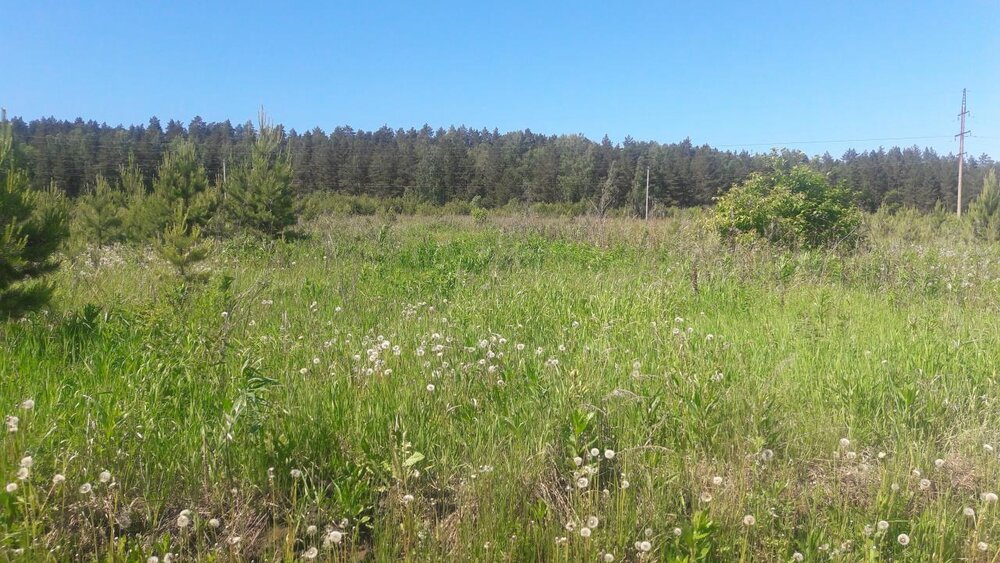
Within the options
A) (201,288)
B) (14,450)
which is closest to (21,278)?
(201,288)

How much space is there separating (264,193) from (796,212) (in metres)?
12.7

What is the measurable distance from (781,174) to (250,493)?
13.8 m

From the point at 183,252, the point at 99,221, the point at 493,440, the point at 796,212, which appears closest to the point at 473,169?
the point at 99,221

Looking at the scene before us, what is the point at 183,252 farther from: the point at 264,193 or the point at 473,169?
the point at 473,169

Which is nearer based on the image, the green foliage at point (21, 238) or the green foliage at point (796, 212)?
the green foliage at point (21, 238)

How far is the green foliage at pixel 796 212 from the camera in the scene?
12.5m

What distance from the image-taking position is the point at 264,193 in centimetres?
1541

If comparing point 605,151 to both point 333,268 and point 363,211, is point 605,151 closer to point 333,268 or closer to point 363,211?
point 363,211

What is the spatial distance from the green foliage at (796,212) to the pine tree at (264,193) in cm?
1086

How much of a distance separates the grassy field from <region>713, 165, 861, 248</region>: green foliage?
763cm

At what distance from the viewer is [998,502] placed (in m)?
2.39

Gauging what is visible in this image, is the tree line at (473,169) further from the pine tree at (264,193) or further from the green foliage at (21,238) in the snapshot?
the green foliage at (21,238)

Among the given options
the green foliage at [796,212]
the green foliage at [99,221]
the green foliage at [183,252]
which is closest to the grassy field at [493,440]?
the green foliage at [183,252]

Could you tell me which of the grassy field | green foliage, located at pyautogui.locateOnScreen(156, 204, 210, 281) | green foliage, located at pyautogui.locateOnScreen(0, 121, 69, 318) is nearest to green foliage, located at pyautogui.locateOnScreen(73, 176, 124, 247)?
green foliage, located at pyautogui.locateOnScreen(156, 204, 210, 281)
